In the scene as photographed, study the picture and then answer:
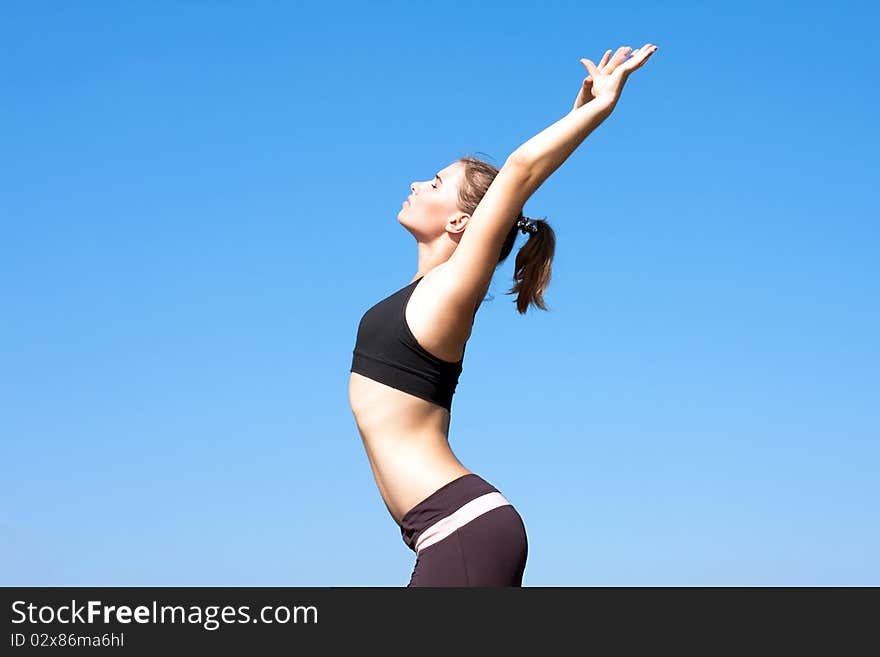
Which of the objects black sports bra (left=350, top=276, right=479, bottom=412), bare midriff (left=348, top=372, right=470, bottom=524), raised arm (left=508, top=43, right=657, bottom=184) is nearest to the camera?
raised arm (left=508, top=43, right=657, bottom=184)

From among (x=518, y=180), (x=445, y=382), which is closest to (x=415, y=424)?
(x=445, y=382)

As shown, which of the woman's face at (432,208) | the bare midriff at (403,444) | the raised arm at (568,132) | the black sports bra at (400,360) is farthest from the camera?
the woman's face at (432,208)

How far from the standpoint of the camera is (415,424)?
6.13 meters

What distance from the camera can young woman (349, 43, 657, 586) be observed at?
19.3 ft

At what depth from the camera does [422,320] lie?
6148 mm

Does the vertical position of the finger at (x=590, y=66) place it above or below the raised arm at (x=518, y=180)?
above

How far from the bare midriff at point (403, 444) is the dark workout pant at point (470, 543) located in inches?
3.7

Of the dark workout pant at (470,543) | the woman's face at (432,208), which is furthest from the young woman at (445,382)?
the woman's face at (432,208)

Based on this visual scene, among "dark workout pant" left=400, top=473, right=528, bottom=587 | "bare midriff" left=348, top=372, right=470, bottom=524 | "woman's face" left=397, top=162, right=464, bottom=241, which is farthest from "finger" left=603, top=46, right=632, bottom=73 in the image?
"dark workout pant" left=400, top=473, right=528, bottom=587

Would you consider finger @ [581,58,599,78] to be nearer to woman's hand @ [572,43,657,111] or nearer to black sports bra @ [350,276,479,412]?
woman's hand @ [572,43,657,111]

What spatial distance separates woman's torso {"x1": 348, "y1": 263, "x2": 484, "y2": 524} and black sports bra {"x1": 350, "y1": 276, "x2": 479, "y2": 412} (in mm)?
34

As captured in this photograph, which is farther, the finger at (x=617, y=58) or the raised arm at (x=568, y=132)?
the finger at (x=617, y=58)

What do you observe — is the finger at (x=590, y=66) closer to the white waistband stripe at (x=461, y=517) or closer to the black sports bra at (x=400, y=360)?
the black sports bra at (x=400, y=360)

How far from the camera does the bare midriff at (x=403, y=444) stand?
603 centimetres
